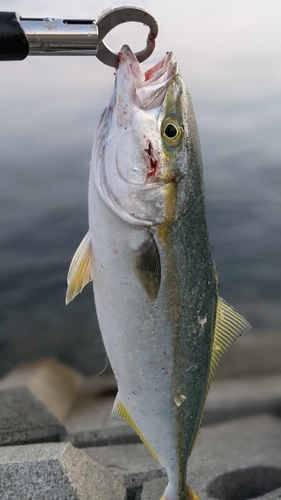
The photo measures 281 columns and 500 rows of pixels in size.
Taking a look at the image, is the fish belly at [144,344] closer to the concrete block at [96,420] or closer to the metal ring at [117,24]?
the metal ring at [117,24]

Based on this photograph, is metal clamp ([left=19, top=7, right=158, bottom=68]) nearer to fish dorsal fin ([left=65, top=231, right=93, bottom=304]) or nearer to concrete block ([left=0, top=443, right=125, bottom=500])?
fish dorsal fin ([left=65, top=231, right=93, bottom=304])

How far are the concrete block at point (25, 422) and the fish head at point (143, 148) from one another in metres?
3.33

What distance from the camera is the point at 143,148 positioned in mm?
1607

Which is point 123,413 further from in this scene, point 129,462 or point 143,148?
point 129,462

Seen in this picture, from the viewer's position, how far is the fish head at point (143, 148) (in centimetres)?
160

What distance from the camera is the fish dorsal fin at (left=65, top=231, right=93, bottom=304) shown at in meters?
1.66

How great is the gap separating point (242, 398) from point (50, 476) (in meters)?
3.20

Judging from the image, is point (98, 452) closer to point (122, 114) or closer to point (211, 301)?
point (211, 301)

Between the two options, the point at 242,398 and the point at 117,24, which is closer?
the point at 117,24

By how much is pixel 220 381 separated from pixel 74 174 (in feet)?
21.0

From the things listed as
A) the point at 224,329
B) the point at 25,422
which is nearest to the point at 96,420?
the point at 25,422

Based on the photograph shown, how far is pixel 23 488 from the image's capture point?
2.55 m

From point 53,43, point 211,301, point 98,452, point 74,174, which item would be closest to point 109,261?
point 211,301

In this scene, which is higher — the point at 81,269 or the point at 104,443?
the point at 81,269
